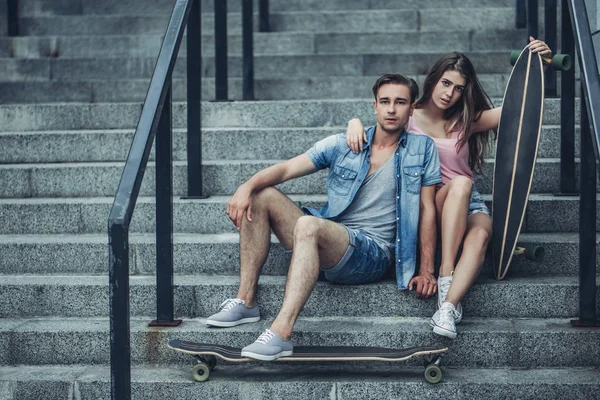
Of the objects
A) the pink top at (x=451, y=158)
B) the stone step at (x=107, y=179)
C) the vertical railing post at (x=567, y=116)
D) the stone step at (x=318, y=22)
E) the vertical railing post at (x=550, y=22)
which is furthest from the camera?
the stone step at (x=318, y=22)

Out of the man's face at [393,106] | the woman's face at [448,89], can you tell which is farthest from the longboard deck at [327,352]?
the woman's face at [448,89]

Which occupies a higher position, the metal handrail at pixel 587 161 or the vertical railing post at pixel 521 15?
the vertical railing post at pixel 521 15

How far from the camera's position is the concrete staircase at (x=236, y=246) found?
3.82m

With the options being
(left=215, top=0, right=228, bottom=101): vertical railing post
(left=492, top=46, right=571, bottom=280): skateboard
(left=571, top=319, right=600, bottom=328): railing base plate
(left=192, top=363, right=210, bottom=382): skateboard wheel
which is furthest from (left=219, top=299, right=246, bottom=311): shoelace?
(left=215, top=0, right=228, bottom=101): vertical railing post

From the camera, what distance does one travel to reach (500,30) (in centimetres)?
681

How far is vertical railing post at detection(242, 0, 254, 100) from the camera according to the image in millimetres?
5941

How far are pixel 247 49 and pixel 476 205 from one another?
7.42 feet

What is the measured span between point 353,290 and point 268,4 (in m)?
3.74

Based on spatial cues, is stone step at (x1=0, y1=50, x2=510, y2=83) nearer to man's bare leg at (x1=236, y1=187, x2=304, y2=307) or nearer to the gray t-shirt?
the gray t-shirt

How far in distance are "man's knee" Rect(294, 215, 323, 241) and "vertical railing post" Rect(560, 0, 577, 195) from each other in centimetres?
159

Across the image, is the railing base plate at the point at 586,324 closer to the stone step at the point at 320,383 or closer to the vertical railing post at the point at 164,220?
the stone step at the point at 320,383

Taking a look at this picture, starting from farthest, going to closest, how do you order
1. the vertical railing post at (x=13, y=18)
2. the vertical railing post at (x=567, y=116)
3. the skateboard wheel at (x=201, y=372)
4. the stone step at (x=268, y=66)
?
the vertical railing post at (x=13, y=18)
the stone step at (x=268, y=66)
the vertical railing post at (x=567, y=116)
the skateboard wheel at (x=201, y=372)

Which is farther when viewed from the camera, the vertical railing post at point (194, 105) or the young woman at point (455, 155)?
the vertical railing post at point (194, 105)

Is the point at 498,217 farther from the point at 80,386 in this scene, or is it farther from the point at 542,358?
the point at 80,386
